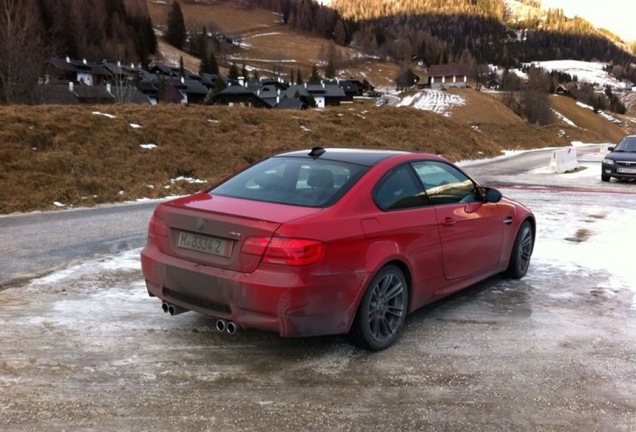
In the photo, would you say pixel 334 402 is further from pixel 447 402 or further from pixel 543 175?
pixel 543 175

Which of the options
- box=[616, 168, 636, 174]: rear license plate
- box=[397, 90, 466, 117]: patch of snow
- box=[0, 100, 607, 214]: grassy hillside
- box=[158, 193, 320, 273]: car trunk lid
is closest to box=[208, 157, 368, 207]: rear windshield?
box=[158, 193, 320, 273]: car trunk lid

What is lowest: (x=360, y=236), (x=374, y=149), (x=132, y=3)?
(x=360, y=236)

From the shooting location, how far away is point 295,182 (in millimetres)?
4535

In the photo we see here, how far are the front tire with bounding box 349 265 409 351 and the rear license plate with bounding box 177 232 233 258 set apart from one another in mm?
1063

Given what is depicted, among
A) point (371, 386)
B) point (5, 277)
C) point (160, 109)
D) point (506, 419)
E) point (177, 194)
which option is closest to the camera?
point (506, 419)

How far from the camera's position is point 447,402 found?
139 inches

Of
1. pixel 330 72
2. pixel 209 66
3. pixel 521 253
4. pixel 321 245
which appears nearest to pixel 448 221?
pixel 321 245

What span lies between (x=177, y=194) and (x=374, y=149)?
1023 centimetres

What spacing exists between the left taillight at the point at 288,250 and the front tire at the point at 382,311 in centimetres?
60

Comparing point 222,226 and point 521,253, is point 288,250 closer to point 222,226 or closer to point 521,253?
point 222,226

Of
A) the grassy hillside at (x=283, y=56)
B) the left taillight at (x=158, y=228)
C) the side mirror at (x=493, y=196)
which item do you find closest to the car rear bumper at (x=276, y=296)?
the left taillight at (x=158, y=228)

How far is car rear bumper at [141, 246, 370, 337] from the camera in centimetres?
366

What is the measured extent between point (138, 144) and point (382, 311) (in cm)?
1437

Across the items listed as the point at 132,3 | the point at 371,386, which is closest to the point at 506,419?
the point at 371,386
